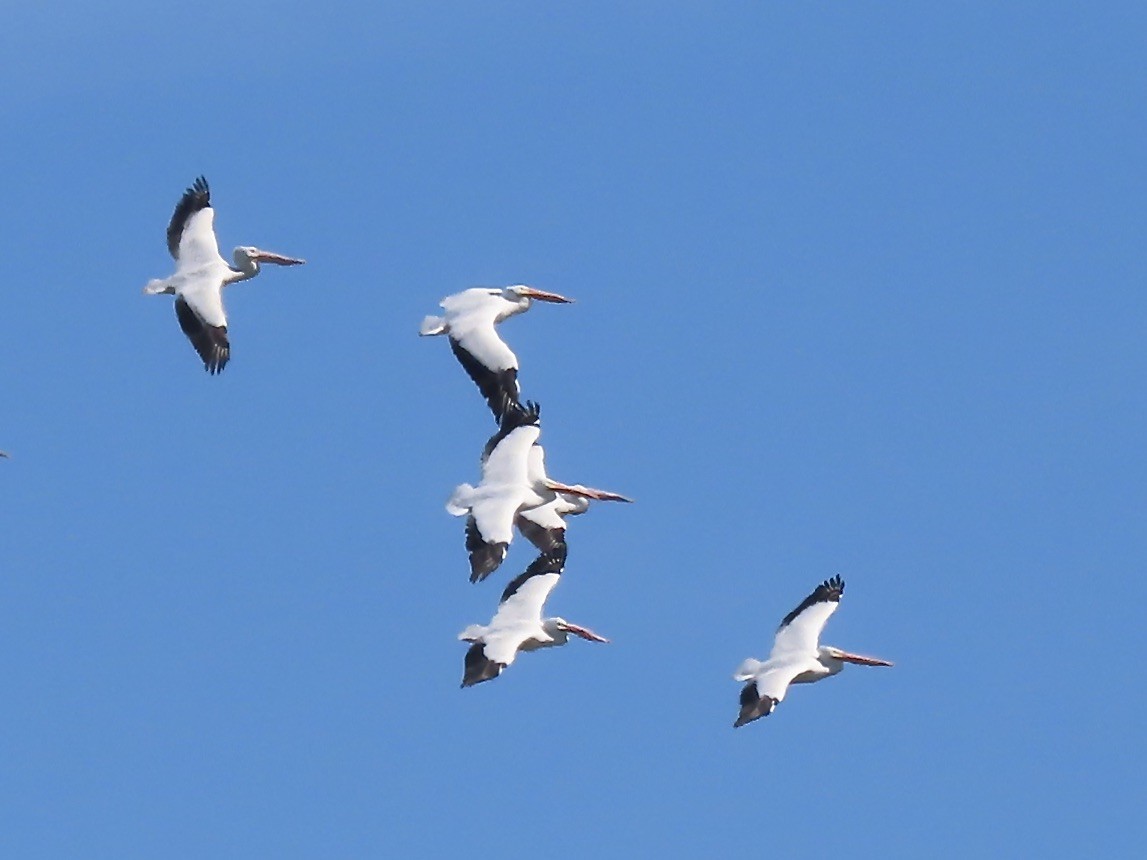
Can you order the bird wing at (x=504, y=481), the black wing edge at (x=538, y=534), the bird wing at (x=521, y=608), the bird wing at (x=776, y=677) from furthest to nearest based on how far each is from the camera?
1. the black wing edge at (x=538, y=534)
2. the bird wing at (x=521, y=608)
3. the bird wing at (x=776, y=677)
4. the bird wing at (x=504, y=481)

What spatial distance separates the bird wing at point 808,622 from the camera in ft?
173

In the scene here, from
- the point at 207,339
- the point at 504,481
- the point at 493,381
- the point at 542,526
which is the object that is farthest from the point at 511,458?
the point at 207,339

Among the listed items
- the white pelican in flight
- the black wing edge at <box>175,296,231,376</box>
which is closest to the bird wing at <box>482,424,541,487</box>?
the white pelican in flight

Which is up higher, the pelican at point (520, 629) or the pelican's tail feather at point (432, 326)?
the pelican's tail feather at point (432, 326)

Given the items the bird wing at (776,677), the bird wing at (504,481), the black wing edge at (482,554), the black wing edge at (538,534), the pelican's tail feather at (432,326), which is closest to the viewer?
the black wing edge at (482,554)

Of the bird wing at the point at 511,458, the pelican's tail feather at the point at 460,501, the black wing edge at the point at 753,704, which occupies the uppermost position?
the bird wing at the point at 511,458

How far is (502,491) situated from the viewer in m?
51.2

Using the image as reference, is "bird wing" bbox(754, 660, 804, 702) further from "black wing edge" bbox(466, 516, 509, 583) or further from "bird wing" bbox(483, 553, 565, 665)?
"black wing edge" bbox(466, 516, 509, 583)

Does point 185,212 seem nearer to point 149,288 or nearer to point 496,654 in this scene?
point 149,288

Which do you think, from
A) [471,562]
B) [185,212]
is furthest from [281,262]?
[471,562]

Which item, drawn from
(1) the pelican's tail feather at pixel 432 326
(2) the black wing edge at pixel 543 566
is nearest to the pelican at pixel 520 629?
(2) the black wing edge at pixel 543 566

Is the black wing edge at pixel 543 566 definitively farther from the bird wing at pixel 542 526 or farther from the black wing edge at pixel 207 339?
the black wing edge at pixel 207 339

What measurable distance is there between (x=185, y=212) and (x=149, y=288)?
1.26 meters

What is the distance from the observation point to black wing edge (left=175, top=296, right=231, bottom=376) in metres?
51.0
